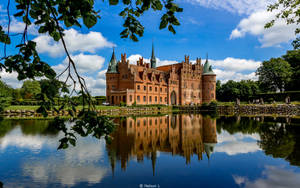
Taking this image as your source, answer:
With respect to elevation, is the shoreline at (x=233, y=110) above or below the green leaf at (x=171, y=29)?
below

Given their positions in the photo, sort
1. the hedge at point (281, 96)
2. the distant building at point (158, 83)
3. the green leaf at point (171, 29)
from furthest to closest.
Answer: the hedge at point (281, 96), the distant building at point (158, 83), the green leaf at point (171, 29)

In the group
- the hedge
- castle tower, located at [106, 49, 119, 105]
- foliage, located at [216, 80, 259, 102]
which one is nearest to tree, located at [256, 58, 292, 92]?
the hedge

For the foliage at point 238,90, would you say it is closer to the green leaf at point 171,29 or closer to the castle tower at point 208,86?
the castle tower at point 208,86

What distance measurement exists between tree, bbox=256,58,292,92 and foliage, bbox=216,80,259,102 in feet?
22.2

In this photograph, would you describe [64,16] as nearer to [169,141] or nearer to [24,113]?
[169,141]

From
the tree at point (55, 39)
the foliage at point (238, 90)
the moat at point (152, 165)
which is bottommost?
the moat at point (152, 165)

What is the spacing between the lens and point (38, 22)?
2.14m

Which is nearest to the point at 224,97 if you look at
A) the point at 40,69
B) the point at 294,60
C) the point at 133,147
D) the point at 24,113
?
the point at 294,60

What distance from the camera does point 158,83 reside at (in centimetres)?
5234

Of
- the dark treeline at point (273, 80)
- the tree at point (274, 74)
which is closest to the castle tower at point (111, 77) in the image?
the dark treeline at point (273, 80)

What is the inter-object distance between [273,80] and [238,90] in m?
10.6

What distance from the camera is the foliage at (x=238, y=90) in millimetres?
64938

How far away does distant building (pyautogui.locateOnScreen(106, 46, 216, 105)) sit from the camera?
153ft

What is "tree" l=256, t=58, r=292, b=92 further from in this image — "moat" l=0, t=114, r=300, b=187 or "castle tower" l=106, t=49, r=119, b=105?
"moat" l=0, t=114, r=300, b=187
